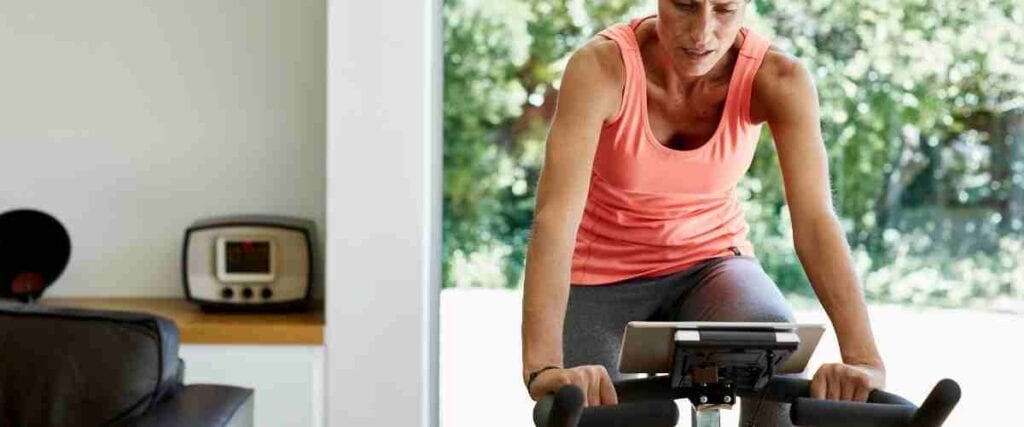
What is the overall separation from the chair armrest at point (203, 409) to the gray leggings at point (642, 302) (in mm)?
724

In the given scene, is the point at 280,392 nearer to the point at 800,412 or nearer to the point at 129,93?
the point at 129,93

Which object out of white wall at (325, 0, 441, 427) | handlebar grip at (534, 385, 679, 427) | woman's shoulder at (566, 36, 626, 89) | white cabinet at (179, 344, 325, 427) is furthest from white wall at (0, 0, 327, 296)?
handlebar grip at (534, 385, 679, 427)

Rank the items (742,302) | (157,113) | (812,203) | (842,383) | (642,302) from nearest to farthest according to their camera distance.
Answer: (842,383)
(742,302)
(812,203)
(642,302)
(157,113)

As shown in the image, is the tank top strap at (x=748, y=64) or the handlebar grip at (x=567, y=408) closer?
the handlebar grip at (x=567, y=408)

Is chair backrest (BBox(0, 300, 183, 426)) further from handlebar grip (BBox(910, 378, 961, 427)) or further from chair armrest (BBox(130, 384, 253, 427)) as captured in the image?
handlebar grip (BBox(910, 378, 961, 427))

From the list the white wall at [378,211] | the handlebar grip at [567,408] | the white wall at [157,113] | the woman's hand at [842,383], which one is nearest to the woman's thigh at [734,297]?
the woman's hand at [842,383]

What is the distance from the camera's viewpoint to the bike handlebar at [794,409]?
1.80m

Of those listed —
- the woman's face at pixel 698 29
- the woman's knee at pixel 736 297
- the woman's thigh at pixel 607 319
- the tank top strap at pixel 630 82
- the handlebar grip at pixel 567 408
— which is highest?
the woman's face at pixel 698 29

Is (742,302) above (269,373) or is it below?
above

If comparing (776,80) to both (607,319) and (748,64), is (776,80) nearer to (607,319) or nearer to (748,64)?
(748,64)

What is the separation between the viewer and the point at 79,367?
65.4 inches

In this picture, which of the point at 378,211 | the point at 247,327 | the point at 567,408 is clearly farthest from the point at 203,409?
the point at 378,211

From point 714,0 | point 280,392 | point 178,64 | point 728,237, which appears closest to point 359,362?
point 280,392

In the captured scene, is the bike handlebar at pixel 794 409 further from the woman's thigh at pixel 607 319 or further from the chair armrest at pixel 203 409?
the woman's thigh at pixel 607 319
